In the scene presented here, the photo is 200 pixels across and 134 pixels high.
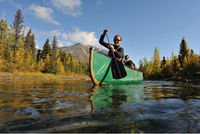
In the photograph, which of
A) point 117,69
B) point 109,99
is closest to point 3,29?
point 117,69

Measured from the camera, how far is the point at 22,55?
112ft

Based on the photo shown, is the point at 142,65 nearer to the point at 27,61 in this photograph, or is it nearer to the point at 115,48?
the point at 27,61

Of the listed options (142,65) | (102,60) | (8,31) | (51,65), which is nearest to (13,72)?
(8,31)

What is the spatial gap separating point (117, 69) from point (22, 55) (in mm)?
36186

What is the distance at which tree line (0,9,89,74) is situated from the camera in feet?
101

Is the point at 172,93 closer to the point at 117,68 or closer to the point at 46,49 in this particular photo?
the point at 117,68

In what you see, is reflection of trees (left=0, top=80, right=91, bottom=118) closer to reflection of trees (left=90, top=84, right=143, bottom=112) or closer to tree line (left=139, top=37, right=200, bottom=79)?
reflection of trees (left=90, top=84, right=143, bottom=112)

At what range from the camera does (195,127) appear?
1.05 metres

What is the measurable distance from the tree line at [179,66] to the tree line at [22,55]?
3352 centimetres

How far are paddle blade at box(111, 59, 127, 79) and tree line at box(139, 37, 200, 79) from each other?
32.5 meters

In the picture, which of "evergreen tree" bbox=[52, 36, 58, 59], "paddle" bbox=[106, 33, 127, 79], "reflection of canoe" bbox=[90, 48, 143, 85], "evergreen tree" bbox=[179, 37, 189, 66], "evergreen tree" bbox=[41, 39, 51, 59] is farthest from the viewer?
"evergreen tree" bbox=[52, 36, 58, 59]

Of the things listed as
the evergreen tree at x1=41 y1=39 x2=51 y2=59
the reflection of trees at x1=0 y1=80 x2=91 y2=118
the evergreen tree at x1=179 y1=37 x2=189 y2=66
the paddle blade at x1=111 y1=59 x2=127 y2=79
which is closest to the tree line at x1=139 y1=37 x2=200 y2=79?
the evergreen tree at x1=179 y1=37 x2=189 y2=66

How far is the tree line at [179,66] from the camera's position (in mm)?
33031

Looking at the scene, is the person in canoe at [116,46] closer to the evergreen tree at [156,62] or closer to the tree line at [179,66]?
the tree line at [179,66]
